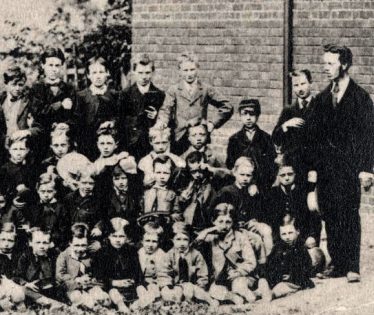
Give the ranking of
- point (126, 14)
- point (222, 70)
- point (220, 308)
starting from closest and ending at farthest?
point (220, 308), point (222, 70), point (126, 14)

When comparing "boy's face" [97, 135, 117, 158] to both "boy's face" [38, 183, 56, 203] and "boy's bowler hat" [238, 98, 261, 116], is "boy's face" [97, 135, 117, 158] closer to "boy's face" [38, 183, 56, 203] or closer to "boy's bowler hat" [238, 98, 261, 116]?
"boy's face" [38, 183, 56, 203]

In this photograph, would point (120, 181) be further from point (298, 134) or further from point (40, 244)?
point (298, 134)

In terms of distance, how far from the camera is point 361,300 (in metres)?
5.48

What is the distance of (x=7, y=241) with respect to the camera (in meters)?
5.59

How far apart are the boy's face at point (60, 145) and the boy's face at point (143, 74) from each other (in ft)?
2.21

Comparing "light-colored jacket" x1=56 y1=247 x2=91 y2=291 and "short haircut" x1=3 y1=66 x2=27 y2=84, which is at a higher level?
"short haircut" x1=3 y1=66 x2=27 y2=84

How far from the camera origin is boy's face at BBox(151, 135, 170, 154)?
5.86m

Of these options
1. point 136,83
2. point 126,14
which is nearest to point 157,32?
point 126,14

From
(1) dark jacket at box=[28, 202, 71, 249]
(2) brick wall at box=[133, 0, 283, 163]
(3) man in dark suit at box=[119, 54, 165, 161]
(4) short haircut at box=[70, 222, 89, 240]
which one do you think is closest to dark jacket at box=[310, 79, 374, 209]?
(3) man in dark suit at box=[119, 54, 165, 161]

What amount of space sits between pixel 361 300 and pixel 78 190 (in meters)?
1.95

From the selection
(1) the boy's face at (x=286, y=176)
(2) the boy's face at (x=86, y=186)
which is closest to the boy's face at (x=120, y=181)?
(2) the boy's face at (x=86, y=186)

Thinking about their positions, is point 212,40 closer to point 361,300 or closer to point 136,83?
point 136,83

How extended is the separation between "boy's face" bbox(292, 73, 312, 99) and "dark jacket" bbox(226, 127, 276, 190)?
1.20ft

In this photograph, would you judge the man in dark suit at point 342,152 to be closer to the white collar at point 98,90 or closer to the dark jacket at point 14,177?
the white collar at point 98,90
